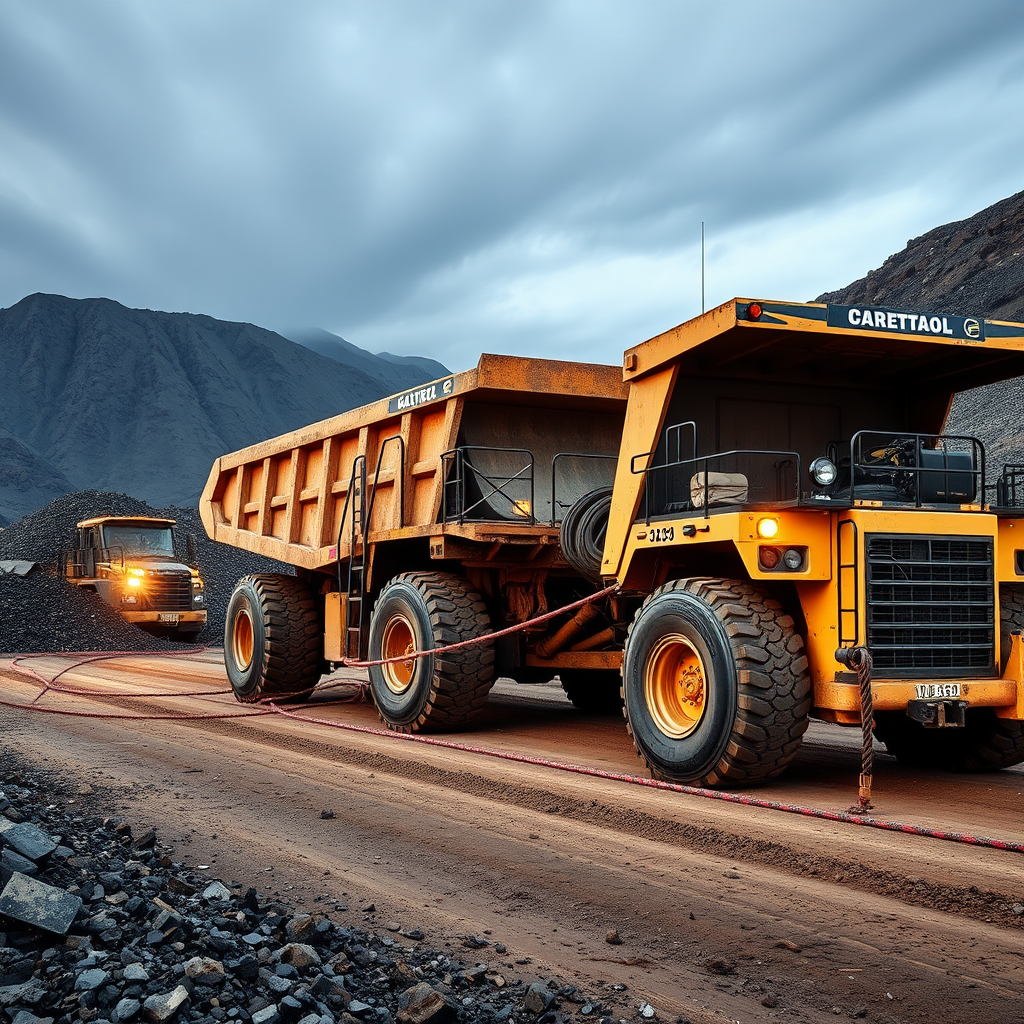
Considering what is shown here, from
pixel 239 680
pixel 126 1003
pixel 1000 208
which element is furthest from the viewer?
pixel 1000 208

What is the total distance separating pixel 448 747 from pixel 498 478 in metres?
2.32

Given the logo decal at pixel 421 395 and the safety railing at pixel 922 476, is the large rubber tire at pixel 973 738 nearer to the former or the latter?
the safety railing at pixel 922 476

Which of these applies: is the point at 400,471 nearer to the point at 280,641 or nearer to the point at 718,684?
the point at 280,641

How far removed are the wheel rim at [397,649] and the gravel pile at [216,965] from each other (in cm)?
483

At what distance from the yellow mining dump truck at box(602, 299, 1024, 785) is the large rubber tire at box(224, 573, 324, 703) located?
5.05m

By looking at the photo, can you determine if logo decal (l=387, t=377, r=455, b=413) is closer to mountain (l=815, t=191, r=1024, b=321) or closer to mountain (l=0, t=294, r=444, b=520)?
mountain (l=815, t=191, r=1024, b=321)

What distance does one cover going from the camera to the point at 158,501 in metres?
91.8

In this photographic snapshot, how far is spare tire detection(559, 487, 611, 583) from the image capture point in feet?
25.3

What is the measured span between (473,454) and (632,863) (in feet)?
16.1

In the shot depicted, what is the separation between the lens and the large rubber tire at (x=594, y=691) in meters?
10.4

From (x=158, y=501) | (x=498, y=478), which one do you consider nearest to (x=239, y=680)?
(x=498, y=478)

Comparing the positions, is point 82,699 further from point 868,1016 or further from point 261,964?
point 868,1016

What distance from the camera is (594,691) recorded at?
10594 mm

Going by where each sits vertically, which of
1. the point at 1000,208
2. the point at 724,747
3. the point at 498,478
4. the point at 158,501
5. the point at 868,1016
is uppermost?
the point at 1000,208
